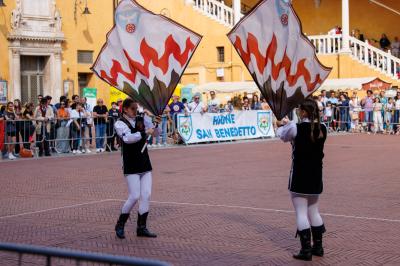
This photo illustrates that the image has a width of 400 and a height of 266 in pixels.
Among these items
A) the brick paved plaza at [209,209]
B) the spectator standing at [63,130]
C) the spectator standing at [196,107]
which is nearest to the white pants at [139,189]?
the brick paved plaza at [209,209]

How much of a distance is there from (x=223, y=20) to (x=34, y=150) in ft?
65.2

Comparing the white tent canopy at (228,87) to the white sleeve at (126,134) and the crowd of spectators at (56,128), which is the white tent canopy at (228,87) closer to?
the crowd of spectators at (56,128)

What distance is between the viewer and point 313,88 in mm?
8031

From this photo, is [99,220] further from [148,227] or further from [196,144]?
[196,144]

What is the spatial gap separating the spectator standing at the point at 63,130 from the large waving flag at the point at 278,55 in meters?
15.3

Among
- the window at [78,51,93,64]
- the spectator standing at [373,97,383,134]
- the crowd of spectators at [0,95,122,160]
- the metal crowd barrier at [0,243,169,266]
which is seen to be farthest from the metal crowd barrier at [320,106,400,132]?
the metal crowd barrier at [0,243,169,266]

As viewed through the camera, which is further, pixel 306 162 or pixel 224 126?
pixel 224 126

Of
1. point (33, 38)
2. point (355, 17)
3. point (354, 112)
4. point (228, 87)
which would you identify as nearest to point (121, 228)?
point (354, 112)

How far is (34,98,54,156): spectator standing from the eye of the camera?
22.0m

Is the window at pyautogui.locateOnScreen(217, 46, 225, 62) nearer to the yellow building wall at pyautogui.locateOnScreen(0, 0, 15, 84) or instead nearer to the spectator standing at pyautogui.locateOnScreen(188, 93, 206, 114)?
the yellow building wall at pyautogui.locateOnScreen(0, 0, 15, 84)

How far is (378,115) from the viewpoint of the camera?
31.5 metres

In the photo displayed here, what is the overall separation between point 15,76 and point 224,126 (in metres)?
10.5

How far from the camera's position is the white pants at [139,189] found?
30.5ft

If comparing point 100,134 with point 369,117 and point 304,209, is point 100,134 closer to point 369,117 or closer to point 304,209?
point 369,117
